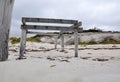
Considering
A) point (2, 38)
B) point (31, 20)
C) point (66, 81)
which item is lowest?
point (66, 81)

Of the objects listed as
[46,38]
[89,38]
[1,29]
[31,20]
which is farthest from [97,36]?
[1,29]

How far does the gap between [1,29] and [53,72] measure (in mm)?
1700

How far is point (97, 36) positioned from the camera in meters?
22.8

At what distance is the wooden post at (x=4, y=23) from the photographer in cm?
441

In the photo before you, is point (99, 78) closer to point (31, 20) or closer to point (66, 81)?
point (66, 81)

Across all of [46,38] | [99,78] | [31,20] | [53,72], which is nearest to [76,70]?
[53,72]

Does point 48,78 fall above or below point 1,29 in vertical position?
below

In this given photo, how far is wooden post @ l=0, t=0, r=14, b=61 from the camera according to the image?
14.5 ft

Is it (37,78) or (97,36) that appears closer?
(37,78)

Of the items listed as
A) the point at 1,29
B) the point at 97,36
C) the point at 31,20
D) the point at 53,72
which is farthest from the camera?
the point at 97,36

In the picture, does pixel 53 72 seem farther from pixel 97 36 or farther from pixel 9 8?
pixel 97 36

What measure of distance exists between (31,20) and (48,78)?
9.72 feet

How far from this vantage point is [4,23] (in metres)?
4.49

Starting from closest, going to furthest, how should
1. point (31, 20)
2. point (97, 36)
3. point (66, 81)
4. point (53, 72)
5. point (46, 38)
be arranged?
1. point (66, 81)
2. point (53, 72)
3. point (31, 20)
4. point (97, 36)
5. point (46, 38)
